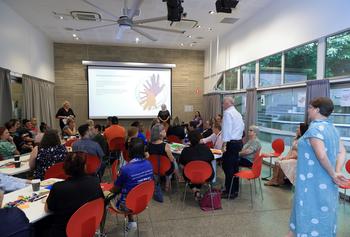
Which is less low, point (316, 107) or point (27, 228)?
point (316, 107)

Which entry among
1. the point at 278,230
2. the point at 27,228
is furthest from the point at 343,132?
the point at 27,228

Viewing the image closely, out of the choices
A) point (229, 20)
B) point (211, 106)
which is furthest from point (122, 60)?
point (229, 20)

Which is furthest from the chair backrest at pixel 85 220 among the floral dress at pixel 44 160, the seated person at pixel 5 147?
the seated person at pixel 5 147

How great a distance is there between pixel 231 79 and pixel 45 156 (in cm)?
671

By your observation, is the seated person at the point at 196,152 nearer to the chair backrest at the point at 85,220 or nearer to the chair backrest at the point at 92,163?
the chair backrest at the point at 92,163

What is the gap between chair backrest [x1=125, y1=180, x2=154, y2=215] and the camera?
7.81 ft

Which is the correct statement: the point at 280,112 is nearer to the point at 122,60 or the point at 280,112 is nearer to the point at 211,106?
the point at 211,106

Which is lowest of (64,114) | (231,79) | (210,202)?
(210,202)

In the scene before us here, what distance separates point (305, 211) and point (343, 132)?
2.83 metres

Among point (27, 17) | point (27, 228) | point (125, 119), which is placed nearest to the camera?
point (27, 228)

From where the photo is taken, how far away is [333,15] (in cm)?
419

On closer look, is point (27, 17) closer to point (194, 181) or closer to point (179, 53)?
point (179, 53)

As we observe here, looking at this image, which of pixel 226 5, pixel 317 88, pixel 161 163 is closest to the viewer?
pixel 161 163

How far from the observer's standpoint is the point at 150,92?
999 cm
